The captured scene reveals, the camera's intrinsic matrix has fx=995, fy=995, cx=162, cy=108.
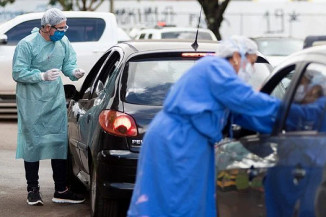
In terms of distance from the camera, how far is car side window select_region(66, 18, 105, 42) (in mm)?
17328

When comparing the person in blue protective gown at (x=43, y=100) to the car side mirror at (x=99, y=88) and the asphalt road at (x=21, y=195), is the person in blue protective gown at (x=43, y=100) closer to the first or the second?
the asphalt road at (x=21, y=195)

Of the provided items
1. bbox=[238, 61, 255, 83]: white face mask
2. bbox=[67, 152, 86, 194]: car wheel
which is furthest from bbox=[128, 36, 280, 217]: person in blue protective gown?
bbox=[67, 152, 86, 194]: car wheel

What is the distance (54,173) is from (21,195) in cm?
69

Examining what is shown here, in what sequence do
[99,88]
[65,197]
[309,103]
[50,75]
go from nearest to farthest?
[309,103]
[99,88]
[50,75]
[65,197]

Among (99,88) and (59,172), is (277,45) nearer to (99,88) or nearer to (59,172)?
(59,172)

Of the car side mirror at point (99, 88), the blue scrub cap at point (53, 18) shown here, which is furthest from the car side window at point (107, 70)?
the blue scrub cap at point (53, 18)

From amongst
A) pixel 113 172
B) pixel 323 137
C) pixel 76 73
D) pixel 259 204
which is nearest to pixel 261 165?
pixel 259 204

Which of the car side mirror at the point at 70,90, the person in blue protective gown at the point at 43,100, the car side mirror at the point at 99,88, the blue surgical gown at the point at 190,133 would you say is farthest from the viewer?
the car side mirror at the point at 70,90

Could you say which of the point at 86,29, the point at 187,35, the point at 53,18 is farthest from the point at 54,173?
the point at 187,35

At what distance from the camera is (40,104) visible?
29.3ft

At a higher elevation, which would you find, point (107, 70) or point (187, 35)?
point (107, 70)

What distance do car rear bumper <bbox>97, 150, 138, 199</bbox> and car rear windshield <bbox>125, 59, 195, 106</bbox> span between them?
1.42 ft

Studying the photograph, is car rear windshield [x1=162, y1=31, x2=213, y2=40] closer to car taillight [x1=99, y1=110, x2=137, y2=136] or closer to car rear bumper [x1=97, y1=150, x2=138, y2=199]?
car taillight [x1=99, y1=110, x2=137, y2=136]

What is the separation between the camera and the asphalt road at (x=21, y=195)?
877 centimetres
